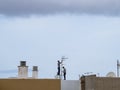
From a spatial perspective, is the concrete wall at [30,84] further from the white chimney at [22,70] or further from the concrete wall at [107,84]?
the concrete wall at [107,84]

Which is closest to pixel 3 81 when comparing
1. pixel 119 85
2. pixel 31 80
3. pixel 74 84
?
pixel 31 80

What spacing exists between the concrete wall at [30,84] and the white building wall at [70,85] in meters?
0.42

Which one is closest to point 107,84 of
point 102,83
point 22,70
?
point 102,83

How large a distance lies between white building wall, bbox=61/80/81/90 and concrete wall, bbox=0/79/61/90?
0.42m

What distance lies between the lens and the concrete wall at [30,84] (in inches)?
1996

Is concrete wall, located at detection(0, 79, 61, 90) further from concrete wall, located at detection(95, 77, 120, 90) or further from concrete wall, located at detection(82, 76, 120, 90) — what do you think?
concrete wall, located at detection(95, 77, 120, 90)

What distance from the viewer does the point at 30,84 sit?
50906 mm

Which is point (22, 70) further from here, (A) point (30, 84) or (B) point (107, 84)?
(B) point (107, 84)

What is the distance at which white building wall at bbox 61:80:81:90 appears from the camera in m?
50.9

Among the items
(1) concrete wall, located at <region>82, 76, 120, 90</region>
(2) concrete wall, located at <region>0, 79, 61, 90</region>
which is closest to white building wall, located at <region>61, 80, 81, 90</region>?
(2) concrete wall, located at <region>0, 79, 61, 90</region>

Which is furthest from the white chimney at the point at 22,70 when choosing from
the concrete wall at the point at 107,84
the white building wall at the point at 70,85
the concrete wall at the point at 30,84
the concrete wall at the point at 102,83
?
the concrete wall at the point at 107,84

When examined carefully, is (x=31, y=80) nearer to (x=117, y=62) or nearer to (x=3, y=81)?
(x=3, y=81)

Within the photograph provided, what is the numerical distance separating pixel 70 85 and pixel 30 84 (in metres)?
3.12

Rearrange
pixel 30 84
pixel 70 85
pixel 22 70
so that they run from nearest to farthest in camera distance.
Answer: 1. pixel 30 84
2. pixel 70 85
3. pixel 22 70
